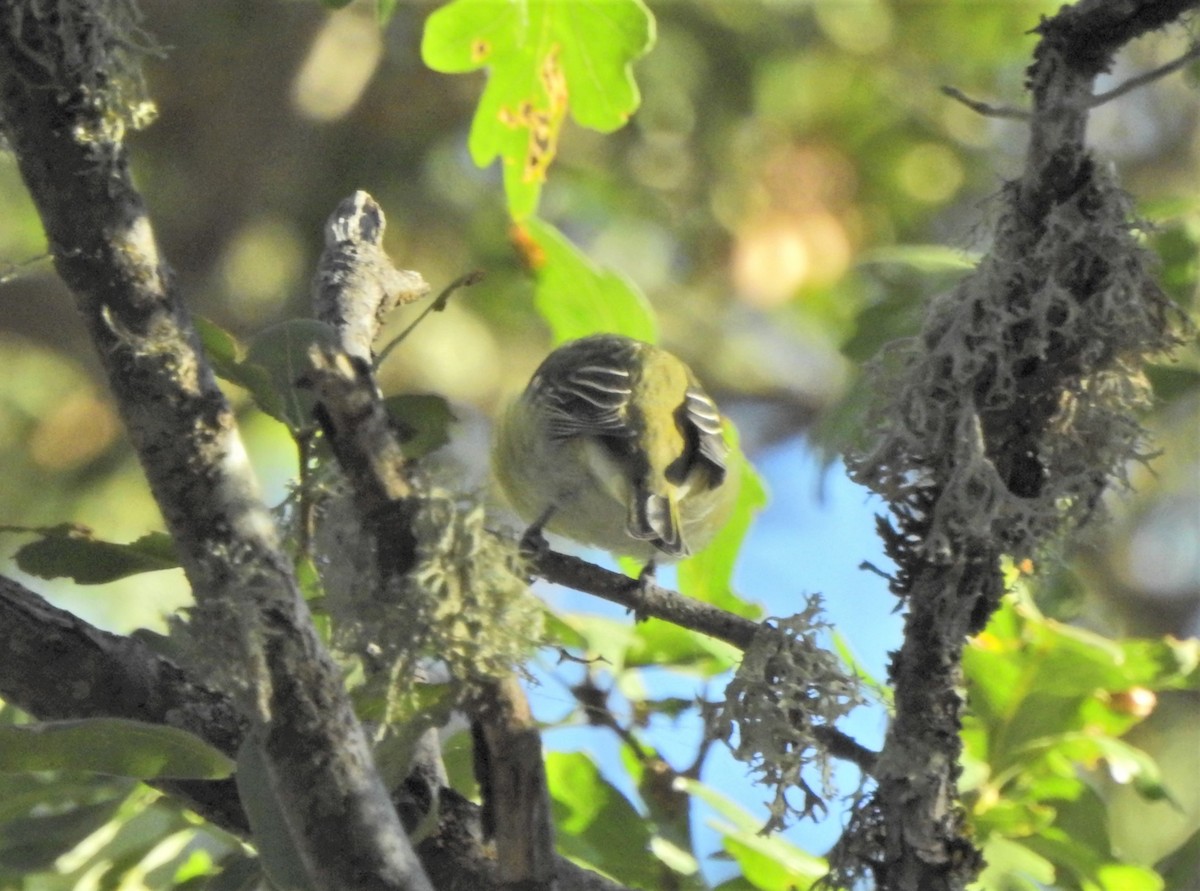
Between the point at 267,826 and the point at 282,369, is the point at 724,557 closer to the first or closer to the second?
the point at 282,369

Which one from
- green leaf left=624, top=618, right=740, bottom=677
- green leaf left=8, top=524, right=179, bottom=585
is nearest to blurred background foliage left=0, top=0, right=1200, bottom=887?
green leaf left=624, top=618, right=740, bottom=677

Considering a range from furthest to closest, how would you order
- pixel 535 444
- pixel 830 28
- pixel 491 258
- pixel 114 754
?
pixel 830 28, pixel 491 258, pixel 535 444, pixel 114 754

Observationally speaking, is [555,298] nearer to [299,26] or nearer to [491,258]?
[491,258]

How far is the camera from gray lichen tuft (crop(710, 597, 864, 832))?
174 cm

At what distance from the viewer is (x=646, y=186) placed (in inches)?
245

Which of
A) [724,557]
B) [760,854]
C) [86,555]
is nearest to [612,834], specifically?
[760,854]

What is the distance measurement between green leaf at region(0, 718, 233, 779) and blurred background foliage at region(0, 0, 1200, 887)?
3932 mm

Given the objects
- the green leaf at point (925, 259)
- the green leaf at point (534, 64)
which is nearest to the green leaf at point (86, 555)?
the green leaf at point (534, 64)

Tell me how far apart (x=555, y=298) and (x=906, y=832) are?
4.77 ft

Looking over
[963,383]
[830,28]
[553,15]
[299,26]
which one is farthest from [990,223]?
[299,26]

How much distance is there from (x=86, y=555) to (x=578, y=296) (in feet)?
3.82

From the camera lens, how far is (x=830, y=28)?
5.95 meters

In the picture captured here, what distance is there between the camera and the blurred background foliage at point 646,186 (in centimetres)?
571

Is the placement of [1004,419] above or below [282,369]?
above
